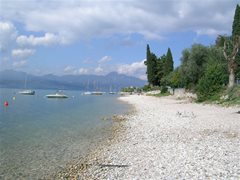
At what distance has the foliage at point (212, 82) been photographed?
147 feet

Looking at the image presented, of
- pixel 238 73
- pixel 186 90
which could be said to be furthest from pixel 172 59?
pixel 238 73

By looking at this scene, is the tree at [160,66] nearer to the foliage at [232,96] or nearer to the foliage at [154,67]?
the foliage at [154,67]

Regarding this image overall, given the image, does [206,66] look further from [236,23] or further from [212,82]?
[212,82]

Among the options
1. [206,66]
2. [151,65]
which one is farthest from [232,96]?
[151,65]

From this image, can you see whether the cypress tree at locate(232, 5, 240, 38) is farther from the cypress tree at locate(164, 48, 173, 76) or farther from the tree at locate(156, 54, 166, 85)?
the tree at locate(156, 54, 166, 85)

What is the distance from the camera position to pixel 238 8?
58844 mm

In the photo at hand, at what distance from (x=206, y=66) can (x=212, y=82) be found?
43.9 feet

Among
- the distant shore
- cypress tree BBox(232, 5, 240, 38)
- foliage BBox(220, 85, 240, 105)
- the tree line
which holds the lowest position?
the distant shore

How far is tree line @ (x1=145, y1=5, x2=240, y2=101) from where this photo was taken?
45.6 m

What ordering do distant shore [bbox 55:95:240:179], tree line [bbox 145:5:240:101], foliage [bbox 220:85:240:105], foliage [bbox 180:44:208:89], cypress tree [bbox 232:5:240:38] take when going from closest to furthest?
distant shore [bbox 55:95:240:179]
foliage [bbox 220:85:240:105]
tree line [bbox 145:5:240:101]
cypress tree [bbox 232:5:240:38]
foliage [bbox 180:44:208:89]

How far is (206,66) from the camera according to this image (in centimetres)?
5825

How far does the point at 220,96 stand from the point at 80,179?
35999 mm

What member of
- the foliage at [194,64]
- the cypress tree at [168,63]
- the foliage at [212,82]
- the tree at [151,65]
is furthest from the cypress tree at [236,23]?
the tree at [151,65]

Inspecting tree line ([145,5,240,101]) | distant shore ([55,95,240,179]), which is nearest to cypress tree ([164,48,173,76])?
tree line ([145,5,240,101])
